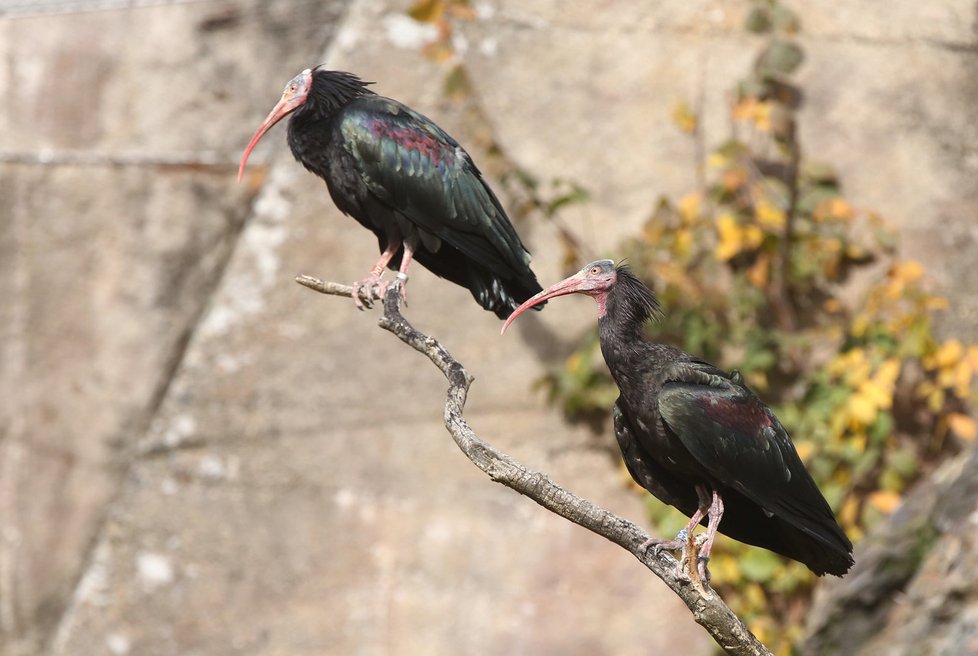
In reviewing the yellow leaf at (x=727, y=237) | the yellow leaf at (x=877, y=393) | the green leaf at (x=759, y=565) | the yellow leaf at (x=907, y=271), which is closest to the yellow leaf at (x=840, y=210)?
the yellow leaf at (x=907, y=271)

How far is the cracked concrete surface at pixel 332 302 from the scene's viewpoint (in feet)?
21.4

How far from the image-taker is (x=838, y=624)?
5.55 meters

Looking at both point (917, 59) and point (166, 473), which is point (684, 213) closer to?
point (917, 59)

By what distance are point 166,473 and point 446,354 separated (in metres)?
3.38

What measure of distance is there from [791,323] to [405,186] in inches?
113

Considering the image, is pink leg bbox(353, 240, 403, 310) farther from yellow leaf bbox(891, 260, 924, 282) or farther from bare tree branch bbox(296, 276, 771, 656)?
yellow leaf bbox(891, 260, 924, 282)

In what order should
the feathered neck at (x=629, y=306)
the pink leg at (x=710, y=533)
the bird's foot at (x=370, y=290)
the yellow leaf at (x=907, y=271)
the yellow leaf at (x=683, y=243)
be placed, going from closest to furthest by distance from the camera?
the pink leg at (x=710, y=533) < the feathered neck at (x=629, y=306) < the bird's foot at (x=370, y=290) < the yellow leaf at (x=907, y=271) < the yellow leaf at (x=683, y=243)

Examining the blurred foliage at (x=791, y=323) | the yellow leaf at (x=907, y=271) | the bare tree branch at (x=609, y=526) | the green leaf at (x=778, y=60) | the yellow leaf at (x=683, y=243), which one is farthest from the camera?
the green leaf at (x=778, y=60)

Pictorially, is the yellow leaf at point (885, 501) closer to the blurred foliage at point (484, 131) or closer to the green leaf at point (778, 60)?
the blurred foliage at point (484, 131)

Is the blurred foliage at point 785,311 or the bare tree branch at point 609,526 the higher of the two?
the bare tree branch at point 609,526

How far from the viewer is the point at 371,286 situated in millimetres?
4254

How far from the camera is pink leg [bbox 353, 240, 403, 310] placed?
422cm

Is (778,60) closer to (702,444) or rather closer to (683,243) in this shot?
(683,243)

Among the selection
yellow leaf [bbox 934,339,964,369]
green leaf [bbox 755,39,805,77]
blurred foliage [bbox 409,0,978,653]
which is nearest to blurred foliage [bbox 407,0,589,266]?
blurred foliage [bbox 409,0,978,653]
